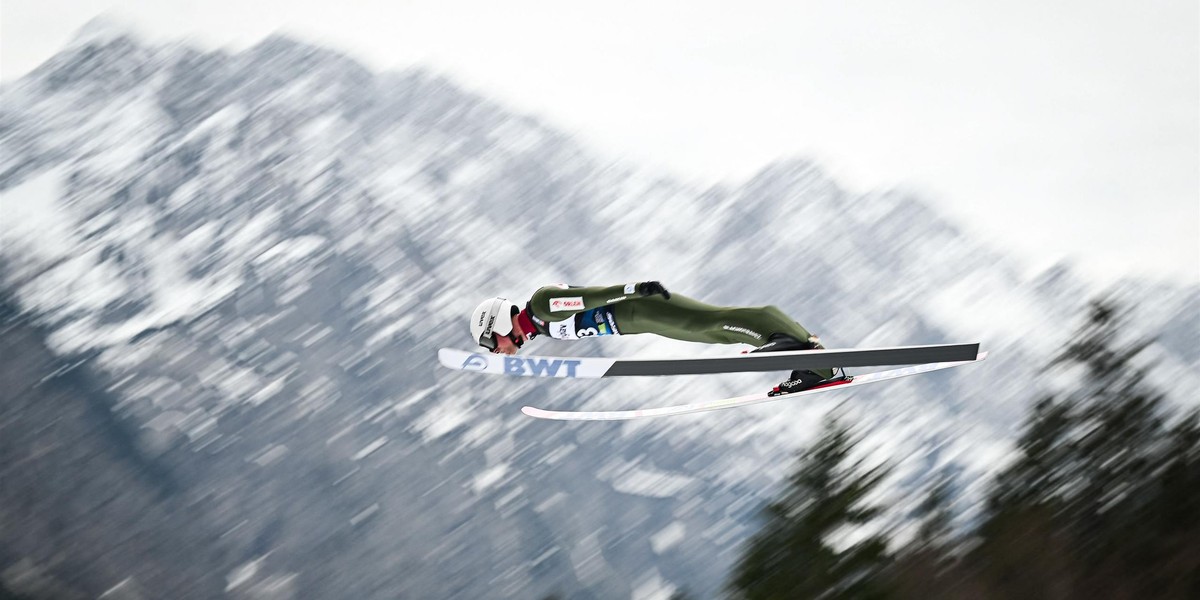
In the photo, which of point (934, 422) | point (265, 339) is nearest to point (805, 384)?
point (265, 339)

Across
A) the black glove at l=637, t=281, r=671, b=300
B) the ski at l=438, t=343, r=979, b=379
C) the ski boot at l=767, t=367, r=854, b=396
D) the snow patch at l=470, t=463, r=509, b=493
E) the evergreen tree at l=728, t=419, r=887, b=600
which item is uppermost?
the black glove at l=637, t=281, r=671, b=300

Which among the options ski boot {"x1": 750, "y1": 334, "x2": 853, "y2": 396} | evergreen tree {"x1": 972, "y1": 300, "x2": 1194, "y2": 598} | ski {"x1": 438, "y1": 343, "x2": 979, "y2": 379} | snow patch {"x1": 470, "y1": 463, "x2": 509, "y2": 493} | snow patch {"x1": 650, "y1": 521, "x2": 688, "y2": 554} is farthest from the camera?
snow patch {"x1": 470, "y1": 463, "x2": 509, "y2": 493}

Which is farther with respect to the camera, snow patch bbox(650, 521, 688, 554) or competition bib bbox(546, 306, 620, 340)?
snow patch bbox(650, 521, 688, 554)

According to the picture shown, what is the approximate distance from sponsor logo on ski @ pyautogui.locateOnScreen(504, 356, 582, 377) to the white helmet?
29 cm

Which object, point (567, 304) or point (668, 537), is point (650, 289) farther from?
point (668, 537)

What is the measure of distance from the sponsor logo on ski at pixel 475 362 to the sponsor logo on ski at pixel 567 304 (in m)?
0.64

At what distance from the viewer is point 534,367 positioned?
818 centimetres

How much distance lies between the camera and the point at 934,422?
18888 cm

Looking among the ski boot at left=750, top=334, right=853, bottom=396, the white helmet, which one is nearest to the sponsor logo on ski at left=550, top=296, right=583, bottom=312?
the white helmet

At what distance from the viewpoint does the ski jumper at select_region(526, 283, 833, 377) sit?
25.0ft

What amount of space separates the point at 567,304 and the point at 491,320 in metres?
0.73

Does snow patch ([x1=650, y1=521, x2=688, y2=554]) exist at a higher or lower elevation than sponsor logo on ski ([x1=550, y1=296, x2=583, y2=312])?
lower

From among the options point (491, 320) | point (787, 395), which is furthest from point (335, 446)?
point (787, 395)

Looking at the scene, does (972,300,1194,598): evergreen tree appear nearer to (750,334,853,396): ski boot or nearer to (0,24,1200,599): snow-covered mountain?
(750,334,853,396): ski boot
